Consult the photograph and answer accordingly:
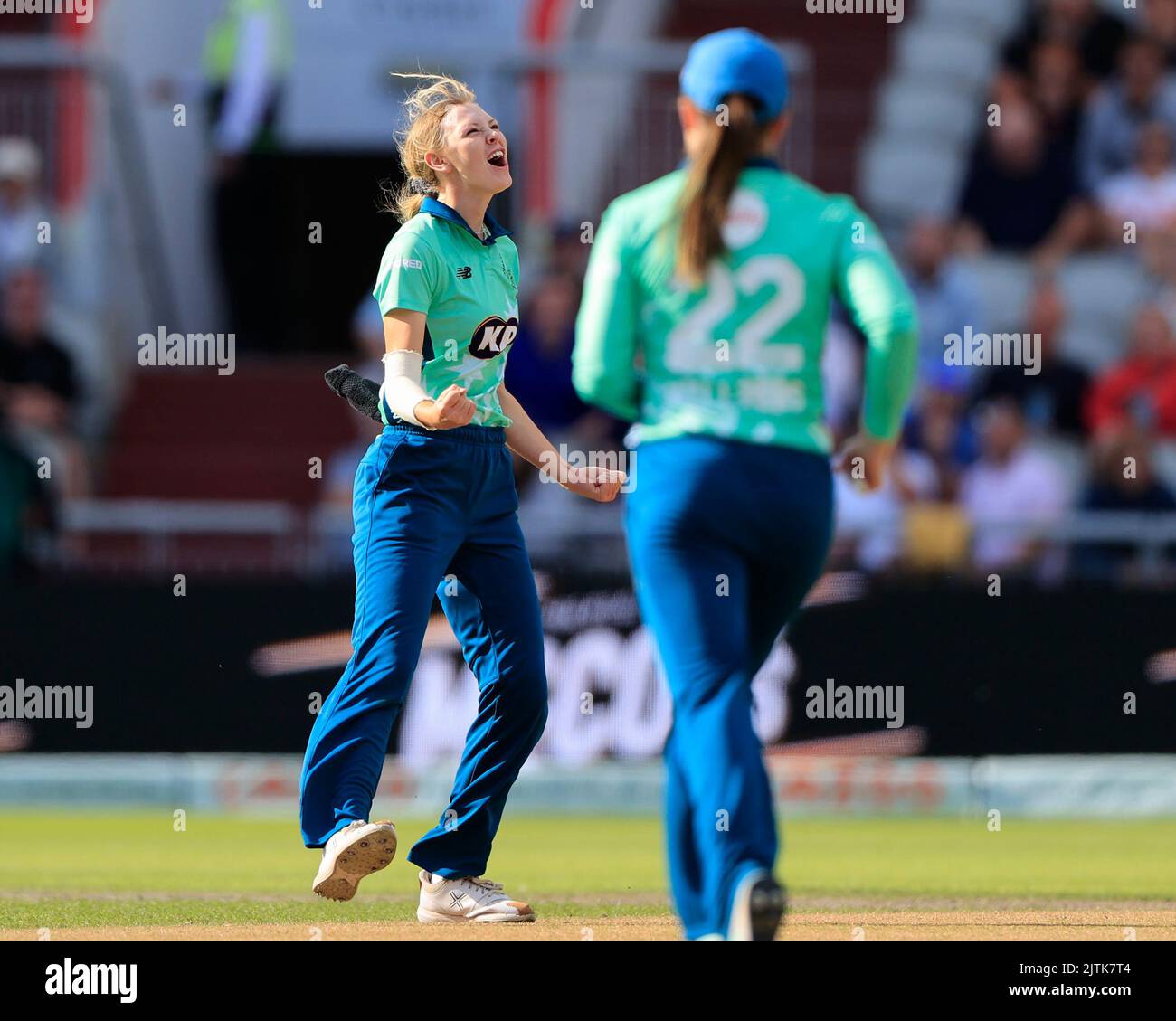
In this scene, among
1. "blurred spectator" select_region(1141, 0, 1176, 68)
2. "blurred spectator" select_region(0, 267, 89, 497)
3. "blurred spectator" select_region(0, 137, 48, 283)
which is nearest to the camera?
"blurred spectator" select_region(0, 267, 89, 497)

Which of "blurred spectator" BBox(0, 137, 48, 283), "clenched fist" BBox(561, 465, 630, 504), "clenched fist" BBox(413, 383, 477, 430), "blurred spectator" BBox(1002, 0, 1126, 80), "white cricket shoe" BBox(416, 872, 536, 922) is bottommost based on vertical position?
"white cricket shoe" BBox(416, 872, 536, 922)

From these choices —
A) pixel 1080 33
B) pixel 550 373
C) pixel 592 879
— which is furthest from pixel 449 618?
pixel 1080 33

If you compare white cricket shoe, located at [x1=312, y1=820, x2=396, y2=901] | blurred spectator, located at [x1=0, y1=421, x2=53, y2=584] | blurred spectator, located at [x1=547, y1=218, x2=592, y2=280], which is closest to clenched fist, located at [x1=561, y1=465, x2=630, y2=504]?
white cricket shoe, located at [x1=312, y1=820, x2=396, y2=901]

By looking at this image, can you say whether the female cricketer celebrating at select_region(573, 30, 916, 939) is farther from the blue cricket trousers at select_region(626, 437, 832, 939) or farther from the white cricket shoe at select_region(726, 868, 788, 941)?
the white cricket shoe at select_region(726, 868, 788, 941)

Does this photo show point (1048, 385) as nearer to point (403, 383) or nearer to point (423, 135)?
point (423, 135)

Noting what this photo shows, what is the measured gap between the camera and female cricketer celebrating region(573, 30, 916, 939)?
6.15 metres

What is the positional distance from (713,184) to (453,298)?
117 cm

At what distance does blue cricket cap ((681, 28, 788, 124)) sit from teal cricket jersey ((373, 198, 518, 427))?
1085 mm

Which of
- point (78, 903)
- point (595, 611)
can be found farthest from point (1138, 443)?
point (78, 903)

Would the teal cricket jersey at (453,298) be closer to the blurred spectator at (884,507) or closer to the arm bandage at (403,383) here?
the arm bandage at (403,383)

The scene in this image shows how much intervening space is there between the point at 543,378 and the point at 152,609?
112 inches

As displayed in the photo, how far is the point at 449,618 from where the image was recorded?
744 centimetres

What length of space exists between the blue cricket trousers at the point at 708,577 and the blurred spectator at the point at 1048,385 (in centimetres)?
1007

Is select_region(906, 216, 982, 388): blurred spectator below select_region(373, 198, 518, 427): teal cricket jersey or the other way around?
the other way around
